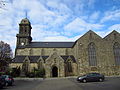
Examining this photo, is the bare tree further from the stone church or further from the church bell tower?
the stone church

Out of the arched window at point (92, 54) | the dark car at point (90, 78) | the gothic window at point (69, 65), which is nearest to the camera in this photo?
the dark car at point (90, 78)

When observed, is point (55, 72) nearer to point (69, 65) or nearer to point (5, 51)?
point (69, 65)

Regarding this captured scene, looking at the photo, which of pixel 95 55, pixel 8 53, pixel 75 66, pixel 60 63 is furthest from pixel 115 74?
pixel 8 53

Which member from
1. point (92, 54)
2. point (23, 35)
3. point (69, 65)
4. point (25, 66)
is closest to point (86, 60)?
point (92, 54)

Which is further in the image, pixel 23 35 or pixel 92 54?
pixel 23 35

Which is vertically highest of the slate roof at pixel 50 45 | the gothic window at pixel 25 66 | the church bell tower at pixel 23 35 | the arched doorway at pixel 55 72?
the church bell tower at pixel 23 35

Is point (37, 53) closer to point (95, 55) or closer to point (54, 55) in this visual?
point (54, 55)

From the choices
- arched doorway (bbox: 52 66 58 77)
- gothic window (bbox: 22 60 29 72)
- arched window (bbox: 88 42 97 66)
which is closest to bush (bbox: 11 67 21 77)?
gothic window (bbox: 22 60 29 72)

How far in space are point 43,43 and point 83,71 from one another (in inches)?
743

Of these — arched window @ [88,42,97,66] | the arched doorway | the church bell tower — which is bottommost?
the arched doorway

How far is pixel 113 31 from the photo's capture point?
38312mm

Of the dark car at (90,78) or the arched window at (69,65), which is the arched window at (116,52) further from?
the dark car at (90,78)

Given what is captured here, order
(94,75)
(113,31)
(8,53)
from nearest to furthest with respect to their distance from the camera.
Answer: (94,75), (113,31), (8,53)

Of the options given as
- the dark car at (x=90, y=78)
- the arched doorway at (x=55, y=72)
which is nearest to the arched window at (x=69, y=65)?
the arched doorway at (x=55, y=72)
